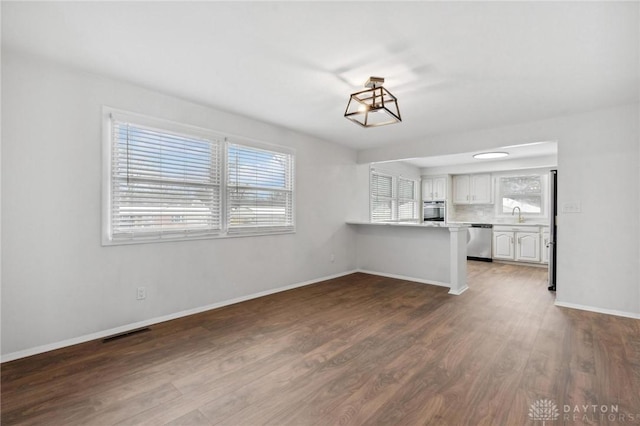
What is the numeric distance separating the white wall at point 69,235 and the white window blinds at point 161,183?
15cm

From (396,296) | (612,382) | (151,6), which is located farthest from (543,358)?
(151,6)

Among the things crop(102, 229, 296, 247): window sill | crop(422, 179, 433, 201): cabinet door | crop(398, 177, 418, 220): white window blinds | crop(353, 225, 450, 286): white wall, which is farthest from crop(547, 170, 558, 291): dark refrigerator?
crop(102, 229, 296, 247): window sill

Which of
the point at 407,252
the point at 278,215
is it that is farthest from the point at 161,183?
the point at 407,252

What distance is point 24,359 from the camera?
2400 mm

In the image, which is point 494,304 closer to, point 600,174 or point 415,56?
point 600,174

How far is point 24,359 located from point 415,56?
400 centimetres

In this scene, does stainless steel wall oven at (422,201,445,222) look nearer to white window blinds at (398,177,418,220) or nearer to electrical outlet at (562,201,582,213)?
white window blinds at (398,177,418,220)

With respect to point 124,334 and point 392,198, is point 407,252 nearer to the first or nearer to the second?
point 392,198

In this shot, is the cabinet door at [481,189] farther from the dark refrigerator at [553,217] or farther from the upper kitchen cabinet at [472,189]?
the dark refrigerator at [553,217]

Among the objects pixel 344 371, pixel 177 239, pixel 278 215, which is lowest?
pixel 344 371

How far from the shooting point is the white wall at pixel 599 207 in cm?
340

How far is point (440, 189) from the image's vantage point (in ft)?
26.6

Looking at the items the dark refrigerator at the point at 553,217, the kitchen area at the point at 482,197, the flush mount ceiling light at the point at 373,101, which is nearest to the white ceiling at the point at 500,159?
the kitchen area at the point at 482,197

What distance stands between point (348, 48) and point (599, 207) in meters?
3.62
